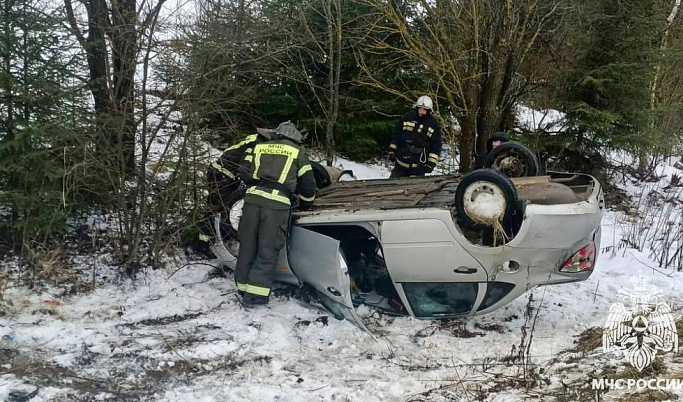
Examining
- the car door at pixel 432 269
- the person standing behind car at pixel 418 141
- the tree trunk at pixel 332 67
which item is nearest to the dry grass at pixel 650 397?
the car door at pixel 432 269

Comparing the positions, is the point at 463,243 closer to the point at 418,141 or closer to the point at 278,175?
the point at 278,175

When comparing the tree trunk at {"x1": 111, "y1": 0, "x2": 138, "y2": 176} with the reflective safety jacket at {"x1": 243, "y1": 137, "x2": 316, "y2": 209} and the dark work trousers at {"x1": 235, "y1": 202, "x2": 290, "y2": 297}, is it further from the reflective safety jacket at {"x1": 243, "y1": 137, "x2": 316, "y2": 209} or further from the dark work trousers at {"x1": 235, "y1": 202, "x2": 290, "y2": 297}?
the dark work trousers at {"x1": 235, "y1": 202, "x2": 290, "y2": 297}

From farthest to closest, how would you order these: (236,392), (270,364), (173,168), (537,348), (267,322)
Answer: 1. (173,168)
2. (267,322)
3. (537,348)
4. (270,364)
5. (236,392)

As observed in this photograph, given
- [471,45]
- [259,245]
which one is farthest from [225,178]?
[471,45]

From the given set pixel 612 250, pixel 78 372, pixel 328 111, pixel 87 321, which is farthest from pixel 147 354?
pixel 328 111

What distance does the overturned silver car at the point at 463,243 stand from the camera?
166 inches

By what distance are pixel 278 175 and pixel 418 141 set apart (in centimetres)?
359

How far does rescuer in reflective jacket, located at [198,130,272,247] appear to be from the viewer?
536 centimetres

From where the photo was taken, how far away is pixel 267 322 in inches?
186

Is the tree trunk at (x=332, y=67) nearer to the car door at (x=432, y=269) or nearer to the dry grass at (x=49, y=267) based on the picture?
the dry grass at (x=49, y=267)

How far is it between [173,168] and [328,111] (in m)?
4.94

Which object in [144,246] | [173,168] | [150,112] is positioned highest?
[150,112]

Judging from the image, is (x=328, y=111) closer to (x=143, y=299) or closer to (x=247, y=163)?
(x=247, y=163)

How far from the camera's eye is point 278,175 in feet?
16.2
